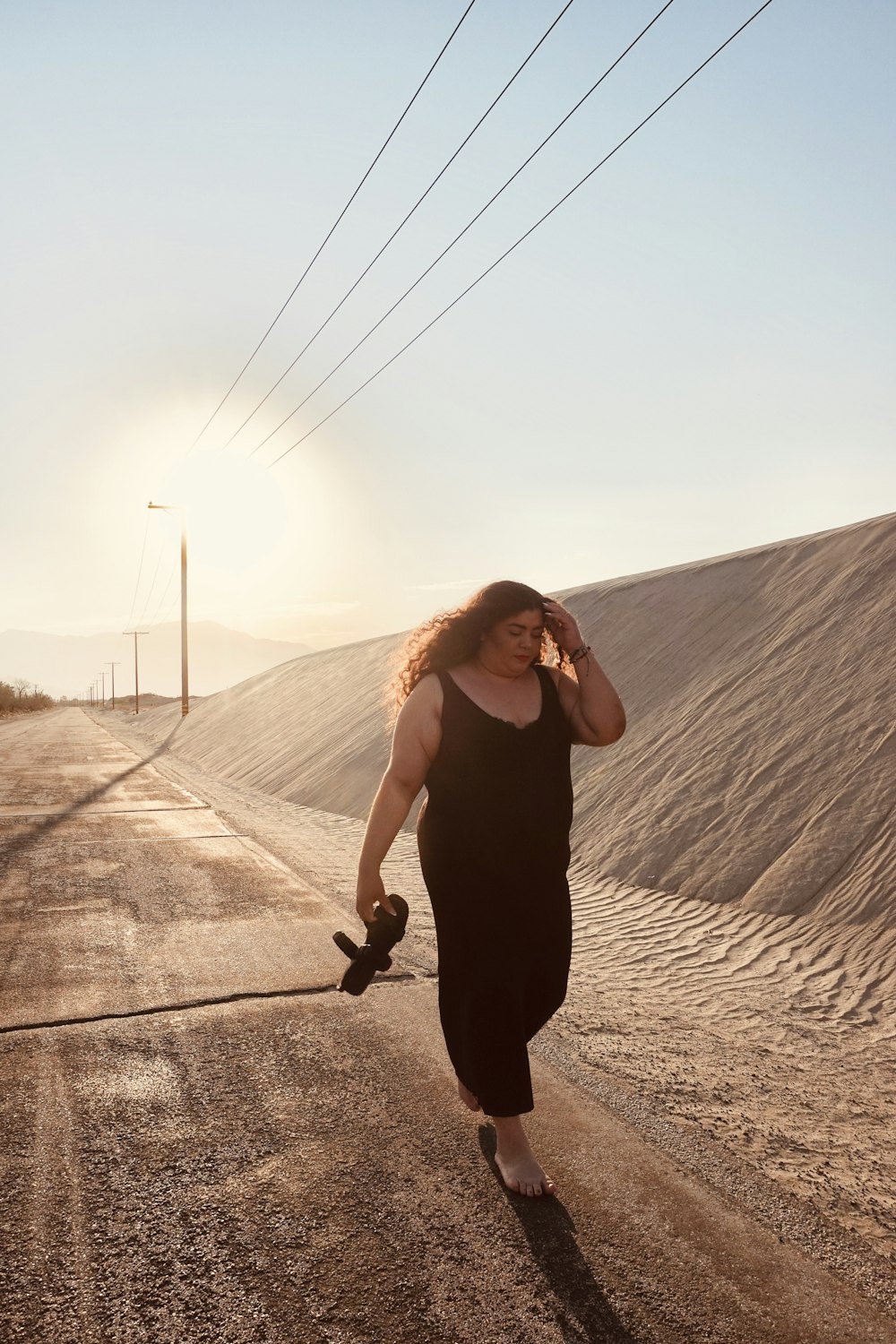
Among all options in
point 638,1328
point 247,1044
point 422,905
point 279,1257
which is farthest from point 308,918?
point 638,1328

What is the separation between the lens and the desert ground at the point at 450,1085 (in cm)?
248

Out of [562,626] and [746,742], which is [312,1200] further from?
[746,742]

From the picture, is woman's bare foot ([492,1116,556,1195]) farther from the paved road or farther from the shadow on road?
the shadow on road

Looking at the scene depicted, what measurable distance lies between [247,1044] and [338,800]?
1231 centimetres

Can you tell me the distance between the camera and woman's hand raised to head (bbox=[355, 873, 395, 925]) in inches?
124

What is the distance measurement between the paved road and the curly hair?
1.60 metres

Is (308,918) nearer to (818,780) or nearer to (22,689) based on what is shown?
(818,780)

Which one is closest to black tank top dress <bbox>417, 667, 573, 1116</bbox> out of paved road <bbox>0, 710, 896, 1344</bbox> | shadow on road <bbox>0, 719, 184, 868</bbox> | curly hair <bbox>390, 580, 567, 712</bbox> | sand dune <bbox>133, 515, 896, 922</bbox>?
curly hair <bbox>390, 580, 567, 712</bbox>

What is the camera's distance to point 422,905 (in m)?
7.97

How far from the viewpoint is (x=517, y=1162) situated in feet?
9.90

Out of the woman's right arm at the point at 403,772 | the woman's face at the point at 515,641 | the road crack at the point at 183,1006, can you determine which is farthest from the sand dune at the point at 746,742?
the road crack at the point at 183,1006

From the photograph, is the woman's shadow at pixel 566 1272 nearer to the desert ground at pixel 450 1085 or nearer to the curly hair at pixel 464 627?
the desert ground at pixel 450 1085

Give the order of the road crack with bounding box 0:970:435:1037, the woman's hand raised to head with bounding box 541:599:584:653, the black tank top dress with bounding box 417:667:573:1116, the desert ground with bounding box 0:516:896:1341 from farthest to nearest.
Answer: the road crack with bounding box 0:970:435:1037 < the woman's hand raised to head with bounding box 541:599:584:653 < the black tank top dress with bounding box 417:667:573:1116 < the desert ground with bounding box 0:516:896:1341

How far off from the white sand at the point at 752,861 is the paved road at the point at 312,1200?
2.04 feet
